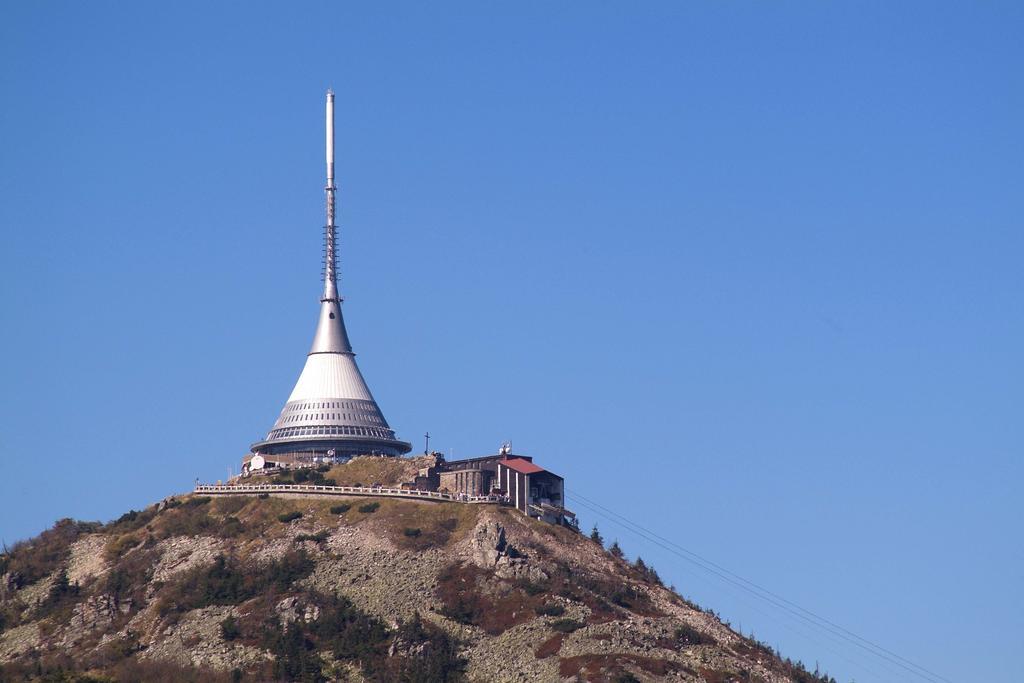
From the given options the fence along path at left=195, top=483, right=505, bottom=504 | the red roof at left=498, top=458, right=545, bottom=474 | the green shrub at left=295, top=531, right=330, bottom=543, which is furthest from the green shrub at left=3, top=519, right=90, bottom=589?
the red roof at left=498, top=458, right=545, bottom=474

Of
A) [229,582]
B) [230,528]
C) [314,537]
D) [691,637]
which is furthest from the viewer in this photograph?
[230,528]

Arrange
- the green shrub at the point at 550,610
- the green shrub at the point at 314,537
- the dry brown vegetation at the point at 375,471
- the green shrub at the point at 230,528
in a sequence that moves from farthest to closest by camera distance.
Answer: the dry brown vegetation at the point at 375,471
the green shrub at the point at 230,528
the green shrub at the point at 314,537
the green shrub at the point at 550,610

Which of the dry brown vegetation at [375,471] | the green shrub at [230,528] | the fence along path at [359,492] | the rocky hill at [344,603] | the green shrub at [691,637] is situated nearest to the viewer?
the rocky hill at [344,603]

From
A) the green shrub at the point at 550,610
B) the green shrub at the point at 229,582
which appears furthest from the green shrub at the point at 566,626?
the green shrub at the point at 229,582

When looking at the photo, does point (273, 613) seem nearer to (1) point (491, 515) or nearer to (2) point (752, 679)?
(1) point (491, 515)

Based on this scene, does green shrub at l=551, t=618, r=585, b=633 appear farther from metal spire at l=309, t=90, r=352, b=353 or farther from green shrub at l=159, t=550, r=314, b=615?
metal spire at l=309, t=90, r=352, b=353

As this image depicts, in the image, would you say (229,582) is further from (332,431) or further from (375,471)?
(332,431)

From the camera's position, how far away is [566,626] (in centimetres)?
12500

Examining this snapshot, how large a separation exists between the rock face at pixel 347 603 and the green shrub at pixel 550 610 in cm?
10

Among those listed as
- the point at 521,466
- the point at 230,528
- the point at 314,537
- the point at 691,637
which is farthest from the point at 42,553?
the point at 691,637

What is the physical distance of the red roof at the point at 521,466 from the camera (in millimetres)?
142625

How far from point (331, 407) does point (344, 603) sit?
102 ft

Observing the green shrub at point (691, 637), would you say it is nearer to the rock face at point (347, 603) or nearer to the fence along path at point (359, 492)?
the rock face at point (347, 603)

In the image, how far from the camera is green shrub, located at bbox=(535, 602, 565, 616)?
127 m
